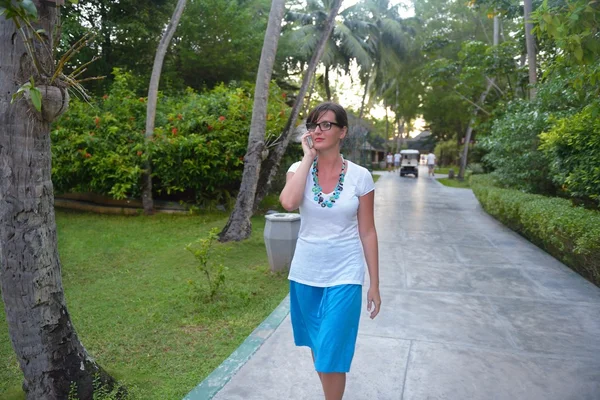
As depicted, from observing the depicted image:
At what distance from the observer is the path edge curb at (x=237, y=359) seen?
122 inches

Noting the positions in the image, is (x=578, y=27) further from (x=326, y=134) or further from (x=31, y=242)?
(x=31, y=242)

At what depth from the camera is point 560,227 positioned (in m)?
6.24

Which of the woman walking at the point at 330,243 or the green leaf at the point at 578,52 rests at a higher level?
the green leaf at the point at 578,52

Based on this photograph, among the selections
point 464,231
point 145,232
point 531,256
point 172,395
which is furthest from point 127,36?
point 172,395

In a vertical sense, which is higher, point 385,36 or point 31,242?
point 385,36

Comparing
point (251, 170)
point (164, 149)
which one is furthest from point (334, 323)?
point (164, 149)

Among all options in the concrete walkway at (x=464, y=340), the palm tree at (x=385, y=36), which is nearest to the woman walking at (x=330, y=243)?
the concrete walkway at (x=464, y=340)

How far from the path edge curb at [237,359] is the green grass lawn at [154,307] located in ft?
0.30

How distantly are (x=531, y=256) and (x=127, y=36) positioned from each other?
12.7 metres

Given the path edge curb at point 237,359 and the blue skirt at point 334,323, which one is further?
the path edge curb at point 237,359

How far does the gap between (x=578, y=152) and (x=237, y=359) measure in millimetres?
6913

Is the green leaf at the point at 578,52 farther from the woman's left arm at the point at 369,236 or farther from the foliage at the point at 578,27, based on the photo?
the woman's left arm at the point at 369,236

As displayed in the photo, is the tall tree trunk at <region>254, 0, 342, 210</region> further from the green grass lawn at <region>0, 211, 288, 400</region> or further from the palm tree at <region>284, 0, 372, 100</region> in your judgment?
the palm tree at <region>284, 0, 372, 100</region>

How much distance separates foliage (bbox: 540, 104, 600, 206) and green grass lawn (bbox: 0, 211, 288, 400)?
498 centimetres
